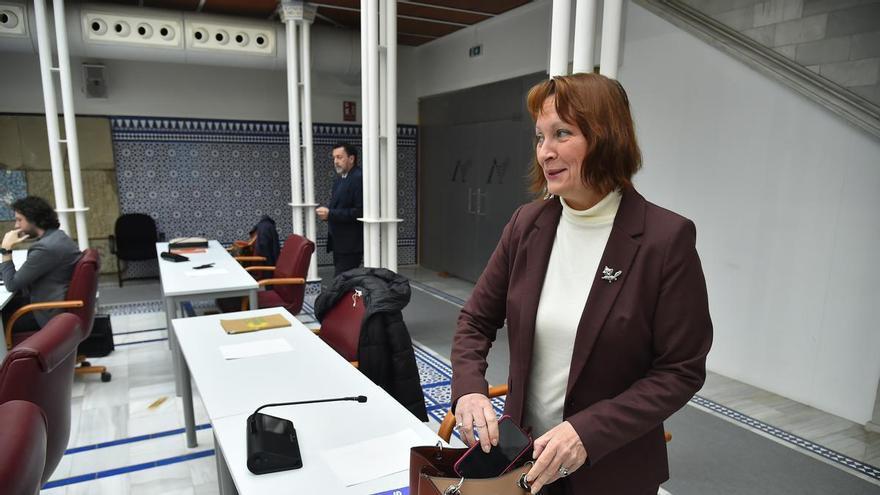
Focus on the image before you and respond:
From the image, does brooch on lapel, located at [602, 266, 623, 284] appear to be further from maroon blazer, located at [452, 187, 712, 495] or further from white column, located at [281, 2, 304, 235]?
white column, located at [281, 2, 304, 235]

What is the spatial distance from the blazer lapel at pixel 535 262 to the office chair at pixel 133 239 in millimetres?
7029

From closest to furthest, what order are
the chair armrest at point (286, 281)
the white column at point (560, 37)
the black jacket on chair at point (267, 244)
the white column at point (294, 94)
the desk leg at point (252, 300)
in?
the white column at point (560, 37) → the desk leg at point (252, 300) → the chair armrest at point (286, 281) → the black jacket on chair at point (267, 244) → the white column at point (294, 94)

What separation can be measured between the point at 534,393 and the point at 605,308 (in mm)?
335

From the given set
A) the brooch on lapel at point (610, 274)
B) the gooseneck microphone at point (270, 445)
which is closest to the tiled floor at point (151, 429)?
the gooseneck microphone at point (270, 445)

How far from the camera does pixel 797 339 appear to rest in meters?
3.79

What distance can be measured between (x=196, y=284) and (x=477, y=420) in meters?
3.17

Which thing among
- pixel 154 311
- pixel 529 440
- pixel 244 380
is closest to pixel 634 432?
pixel 529 440

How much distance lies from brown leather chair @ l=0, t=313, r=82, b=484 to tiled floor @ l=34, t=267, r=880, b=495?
0.83 metres

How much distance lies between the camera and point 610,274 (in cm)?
120

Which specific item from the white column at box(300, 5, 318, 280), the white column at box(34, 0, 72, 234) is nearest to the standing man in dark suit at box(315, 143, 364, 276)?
the white column at box(300, 5, 318, 280)

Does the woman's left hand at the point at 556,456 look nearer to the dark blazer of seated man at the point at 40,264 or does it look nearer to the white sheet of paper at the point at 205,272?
the white sheet of paper at the point at 205,272

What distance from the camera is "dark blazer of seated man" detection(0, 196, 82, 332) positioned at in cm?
362

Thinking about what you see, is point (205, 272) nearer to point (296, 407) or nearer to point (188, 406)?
point (188, 406)

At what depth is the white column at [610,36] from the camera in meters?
2.71
